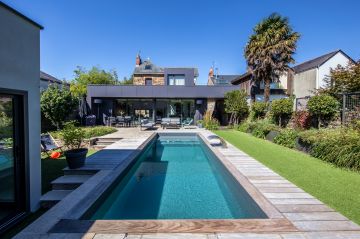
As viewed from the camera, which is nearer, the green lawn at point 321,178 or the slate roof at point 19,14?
the slate roof at point 19,14

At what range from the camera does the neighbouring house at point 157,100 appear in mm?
21922

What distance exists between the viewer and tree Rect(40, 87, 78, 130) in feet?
52.9

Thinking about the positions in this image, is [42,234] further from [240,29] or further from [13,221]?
[240,29]

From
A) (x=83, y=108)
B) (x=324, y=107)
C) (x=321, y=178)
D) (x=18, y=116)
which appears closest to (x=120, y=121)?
(x=83, y=108)

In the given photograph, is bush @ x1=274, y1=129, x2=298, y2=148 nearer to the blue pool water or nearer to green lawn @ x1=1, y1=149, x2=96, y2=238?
the blue pool water

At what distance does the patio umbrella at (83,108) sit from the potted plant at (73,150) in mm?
14892

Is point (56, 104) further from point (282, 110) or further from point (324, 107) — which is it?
point (324, 107)

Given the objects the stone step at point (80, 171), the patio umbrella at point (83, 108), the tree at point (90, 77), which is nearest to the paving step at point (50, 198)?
the stone step at point (80, 171)

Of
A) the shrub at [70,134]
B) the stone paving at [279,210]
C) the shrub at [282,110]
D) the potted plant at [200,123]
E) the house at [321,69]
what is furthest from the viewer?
the house at [321,69]

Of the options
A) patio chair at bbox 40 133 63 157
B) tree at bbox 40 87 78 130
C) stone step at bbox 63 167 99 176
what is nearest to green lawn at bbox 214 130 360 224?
stone step at bbox 63 167 99 176

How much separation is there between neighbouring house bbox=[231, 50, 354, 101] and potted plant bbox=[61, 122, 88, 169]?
707 inches

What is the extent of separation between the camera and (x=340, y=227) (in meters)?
3.46

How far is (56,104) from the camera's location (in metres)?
16.3

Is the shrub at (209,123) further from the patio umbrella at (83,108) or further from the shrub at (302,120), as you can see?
the patio umbrella at (83,108)
